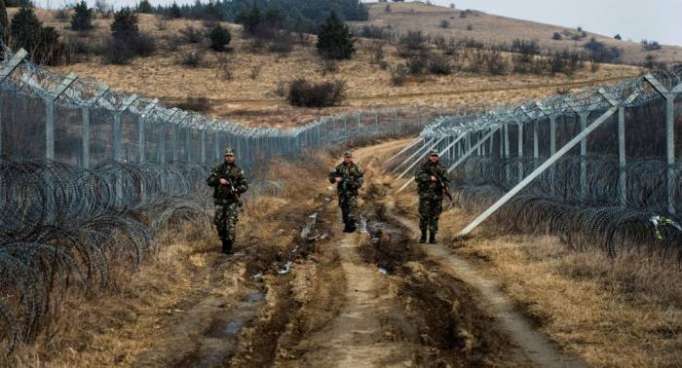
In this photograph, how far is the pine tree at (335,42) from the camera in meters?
80.4

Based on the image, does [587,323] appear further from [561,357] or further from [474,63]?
[474,63]

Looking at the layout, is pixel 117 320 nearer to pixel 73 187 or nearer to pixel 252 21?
pixel 73 187

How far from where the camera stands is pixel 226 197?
46.2ft

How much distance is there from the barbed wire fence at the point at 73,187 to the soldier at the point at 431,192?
378cm

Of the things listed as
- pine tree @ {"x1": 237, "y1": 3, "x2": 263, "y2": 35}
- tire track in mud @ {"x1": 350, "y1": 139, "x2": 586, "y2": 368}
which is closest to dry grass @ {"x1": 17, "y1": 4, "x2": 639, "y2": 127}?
pine tree @ {"x1": 237, "y1": 3, "x2": 263, "y2": 35}

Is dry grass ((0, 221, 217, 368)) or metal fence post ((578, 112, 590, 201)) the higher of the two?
metal fence post ((578, 112, 590, 201))

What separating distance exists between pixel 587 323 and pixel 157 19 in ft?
293

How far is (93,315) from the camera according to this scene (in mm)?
8484

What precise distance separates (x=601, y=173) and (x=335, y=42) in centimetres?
6809

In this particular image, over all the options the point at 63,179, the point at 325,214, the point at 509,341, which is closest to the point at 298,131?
the point at 325,214

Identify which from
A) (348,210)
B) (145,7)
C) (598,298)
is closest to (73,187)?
(598,298)

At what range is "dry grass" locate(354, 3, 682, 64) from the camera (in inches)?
5517

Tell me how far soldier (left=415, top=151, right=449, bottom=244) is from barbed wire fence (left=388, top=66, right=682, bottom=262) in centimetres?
58

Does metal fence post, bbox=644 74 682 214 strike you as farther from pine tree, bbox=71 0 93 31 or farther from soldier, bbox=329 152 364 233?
pine tree, bbox=71 0 93 31
